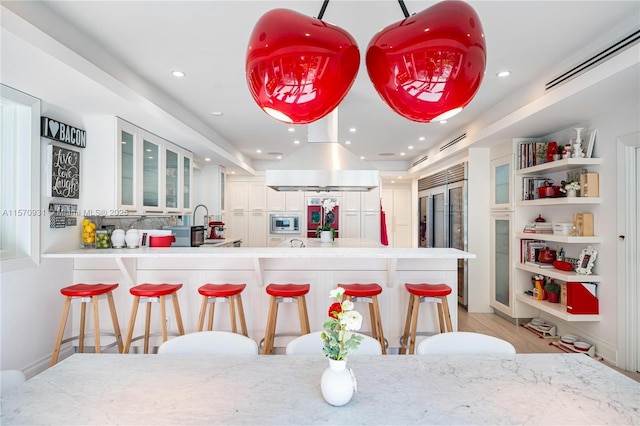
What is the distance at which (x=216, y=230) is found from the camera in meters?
5.73

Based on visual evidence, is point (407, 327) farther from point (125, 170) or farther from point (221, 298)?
point (125, 170)

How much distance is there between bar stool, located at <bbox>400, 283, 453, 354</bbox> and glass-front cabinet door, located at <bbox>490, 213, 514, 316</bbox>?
68.2 inches

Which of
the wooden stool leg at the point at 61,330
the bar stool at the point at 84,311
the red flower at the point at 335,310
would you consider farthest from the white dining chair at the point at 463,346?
the wooden stool leg at the point at 61,330

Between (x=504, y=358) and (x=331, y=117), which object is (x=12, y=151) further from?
(x=504, y=358)

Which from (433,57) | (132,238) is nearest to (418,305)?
(433,57)

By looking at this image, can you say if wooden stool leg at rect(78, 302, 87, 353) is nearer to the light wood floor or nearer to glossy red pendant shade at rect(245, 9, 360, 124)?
glossy red pendant shade at rect(245, 9, 360, 124)

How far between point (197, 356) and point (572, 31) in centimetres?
295

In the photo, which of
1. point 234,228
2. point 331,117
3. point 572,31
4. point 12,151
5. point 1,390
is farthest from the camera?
point 234,228

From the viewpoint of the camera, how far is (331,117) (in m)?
3.64

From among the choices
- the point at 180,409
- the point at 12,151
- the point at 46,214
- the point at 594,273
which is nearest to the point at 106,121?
the point at 12,151

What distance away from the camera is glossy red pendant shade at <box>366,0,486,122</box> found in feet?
2.04

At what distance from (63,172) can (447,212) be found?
4912mm

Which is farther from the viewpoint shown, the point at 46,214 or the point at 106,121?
the point at 106,121

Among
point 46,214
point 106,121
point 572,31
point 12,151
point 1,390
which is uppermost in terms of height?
point 572,31
